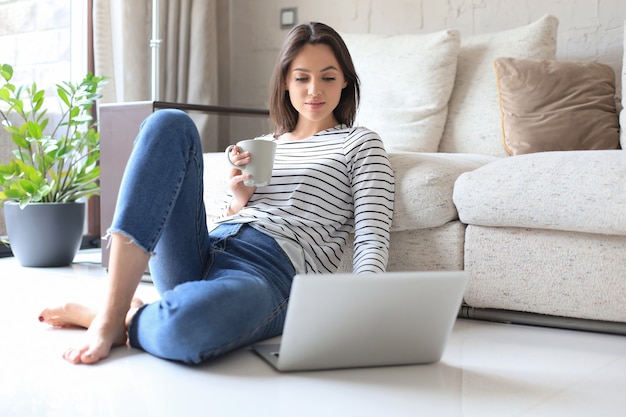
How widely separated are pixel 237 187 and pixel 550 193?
0.71 metres

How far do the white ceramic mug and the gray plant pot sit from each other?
4.80ft

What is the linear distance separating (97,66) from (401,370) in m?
2.34

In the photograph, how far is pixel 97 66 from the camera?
3.28m

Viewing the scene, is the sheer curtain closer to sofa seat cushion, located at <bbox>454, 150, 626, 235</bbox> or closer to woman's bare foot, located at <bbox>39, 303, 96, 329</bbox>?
woman's bare foot, located at <bbox>39, 303, 96, 329</bbox>

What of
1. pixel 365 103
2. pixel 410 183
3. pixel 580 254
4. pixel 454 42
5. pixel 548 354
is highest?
pixel 454 42

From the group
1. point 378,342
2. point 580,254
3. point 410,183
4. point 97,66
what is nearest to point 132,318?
point 378,342

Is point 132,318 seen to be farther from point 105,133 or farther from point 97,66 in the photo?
point 97,66

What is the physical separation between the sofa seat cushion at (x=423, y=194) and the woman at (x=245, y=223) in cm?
14

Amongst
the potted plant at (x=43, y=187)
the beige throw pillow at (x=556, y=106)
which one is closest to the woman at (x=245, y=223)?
the beige throw pillow at (x=556, y=106)

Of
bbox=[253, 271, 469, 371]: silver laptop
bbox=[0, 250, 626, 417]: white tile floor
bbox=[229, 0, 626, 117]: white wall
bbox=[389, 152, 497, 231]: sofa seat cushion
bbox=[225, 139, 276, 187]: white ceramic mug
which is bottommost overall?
bbox=[0, 250, 626, 417]: white tile floor

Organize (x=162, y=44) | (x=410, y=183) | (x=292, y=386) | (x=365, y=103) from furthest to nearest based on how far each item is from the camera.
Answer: (x=162, y=44) < (x=365, y=103) < (x=410, y=183) < (x=292, y=386)

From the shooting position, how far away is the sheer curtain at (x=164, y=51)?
10.8 feet

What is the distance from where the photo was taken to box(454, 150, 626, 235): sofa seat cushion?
1681 mm

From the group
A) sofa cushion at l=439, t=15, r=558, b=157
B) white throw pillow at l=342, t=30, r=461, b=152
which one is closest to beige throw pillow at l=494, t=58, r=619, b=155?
sofa cushion at l=439, t=15, r=558, b=157
